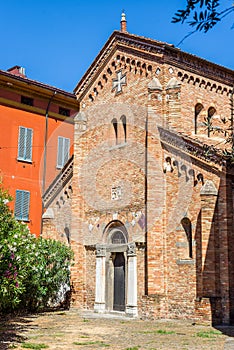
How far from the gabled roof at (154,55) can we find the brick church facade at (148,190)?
0.14 feet

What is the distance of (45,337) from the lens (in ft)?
37.2

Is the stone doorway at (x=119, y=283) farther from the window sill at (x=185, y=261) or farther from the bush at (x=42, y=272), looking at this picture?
the window sill at (x=185, y=261)

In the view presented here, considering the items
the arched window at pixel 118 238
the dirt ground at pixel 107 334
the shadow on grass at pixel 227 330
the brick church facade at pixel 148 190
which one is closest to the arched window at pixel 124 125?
the brick church facade at pixel 148 190

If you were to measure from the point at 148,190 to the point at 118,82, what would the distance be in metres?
5.18

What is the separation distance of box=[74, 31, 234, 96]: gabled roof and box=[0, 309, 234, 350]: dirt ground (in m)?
9.46

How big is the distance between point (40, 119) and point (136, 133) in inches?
287

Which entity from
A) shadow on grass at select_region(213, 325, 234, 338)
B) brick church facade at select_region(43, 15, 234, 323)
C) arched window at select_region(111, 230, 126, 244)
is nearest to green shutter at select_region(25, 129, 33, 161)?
brick church facade at select_region(43, 15, 234, 323)

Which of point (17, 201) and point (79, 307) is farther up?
point (17, 201)

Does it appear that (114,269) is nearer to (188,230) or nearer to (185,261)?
(185,261)

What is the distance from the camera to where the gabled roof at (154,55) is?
16.8 m

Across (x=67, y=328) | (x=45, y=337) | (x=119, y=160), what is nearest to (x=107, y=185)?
(x=119, y=160)

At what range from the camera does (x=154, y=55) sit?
16.9m

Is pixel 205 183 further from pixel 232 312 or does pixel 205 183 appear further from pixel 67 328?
pixel 67 328

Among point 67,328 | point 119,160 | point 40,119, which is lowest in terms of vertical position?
point 67,328
